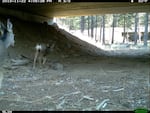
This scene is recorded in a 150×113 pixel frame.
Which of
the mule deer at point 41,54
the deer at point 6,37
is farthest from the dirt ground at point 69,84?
the deer at point 6,37

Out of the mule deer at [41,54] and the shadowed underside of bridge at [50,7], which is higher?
the shadowed underside of bridge at [50,7]

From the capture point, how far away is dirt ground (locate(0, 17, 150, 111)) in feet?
18.9

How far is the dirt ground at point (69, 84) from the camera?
575cm

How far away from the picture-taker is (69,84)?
24.0ft

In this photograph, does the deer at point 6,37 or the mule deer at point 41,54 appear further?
the mule deer at point 41,54

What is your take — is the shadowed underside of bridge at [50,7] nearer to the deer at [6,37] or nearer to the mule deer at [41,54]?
the deer at [6,37]

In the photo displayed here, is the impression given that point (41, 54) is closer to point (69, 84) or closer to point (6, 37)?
point (6, 37)

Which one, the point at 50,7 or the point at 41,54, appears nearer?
the point at 41,54

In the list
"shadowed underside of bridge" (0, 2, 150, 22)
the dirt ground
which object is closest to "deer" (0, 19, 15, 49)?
the dirt ground

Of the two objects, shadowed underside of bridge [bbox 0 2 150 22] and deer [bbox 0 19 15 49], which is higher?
shadowed underside of bridge [bbox 0 2 150 22]

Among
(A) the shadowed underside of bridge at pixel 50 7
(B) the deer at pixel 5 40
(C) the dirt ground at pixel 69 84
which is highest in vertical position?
(A) the shadowed underside of bridge at pixel 50 7

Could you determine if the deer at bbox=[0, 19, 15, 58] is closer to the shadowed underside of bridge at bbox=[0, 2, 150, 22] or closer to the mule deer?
the mule deer

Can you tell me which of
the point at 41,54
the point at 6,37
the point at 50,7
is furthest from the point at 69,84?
the point at 50,7

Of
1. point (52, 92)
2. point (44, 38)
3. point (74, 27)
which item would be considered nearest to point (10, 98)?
point (52, 92)
